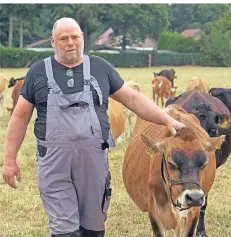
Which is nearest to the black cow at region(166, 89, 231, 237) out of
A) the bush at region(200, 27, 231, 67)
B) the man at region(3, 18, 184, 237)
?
the man at region(3, 18, 184, 237)

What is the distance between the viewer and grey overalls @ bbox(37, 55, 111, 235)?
13.2 ft

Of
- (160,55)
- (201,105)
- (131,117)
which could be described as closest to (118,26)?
(160,55)

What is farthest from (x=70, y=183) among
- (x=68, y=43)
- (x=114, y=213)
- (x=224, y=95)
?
(x=224, y=95)

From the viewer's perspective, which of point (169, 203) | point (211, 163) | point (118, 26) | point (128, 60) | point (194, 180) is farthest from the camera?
point (118, 26)

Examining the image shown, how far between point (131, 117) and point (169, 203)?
972 centimetres

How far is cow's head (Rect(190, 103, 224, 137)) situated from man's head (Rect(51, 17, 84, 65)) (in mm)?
2664

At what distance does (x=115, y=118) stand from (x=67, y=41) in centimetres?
692

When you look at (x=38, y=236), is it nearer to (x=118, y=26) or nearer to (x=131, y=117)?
(x=131, y=117)

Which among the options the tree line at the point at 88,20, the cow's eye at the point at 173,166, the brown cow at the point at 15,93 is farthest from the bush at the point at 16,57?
the cow's eye at the point at 173,166

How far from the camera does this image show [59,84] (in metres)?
4.08

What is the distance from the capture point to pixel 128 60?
54.7 meters

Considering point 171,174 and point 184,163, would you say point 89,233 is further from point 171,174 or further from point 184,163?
point 184,163

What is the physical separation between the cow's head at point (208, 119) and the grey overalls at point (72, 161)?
8.22ft

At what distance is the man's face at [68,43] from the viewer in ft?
13.5
